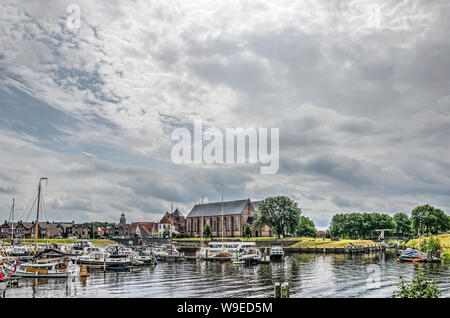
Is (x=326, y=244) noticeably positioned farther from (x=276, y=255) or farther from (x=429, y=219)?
(x=429, y=219)

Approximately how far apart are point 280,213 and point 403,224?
8461 cm

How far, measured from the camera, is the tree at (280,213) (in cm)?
12988

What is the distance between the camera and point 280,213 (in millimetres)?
130625

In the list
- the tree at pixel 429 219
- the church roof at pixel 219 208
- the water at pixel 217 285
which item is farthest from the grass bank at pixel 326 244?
the church roof at pixel 219 208

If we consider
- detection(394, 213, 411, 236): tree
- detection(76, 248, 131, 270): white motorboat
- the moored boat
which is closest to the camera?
detection(76, 248, 131, 270): white motorboat

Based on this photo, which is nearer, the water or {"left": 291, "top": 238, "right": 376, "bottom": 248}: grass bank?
the water

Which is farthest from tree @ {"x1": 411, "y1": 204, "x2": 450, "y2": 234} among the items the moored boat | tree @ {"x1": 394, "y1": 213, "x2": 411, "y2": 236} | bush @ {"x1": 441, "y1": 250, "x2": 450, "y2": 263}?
the moored boat

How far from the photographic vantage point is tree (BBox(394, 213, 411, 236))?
7126 inches

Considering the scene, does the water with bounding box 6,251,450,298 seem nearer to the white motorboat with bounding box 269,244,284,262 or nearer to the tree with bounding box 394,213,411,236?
the white motorboat with bounding box 269,244,284,262

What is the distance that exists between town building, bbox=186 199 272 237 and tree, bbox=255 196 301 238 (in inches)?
868

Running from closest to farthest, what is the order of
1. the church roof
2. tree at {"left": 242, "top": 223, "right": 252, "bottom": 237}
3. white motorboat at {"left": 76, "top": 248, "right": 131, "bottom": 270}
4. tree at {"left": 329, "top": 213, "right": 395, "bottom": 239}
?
white motorboat at {"left": 76, "top": 248, "right": 131, "bottom": 270}
tree at {"left": 242, "top": 223, "right": 252, "bottom": 237}
tree at {"left": 329, "top": 213, "right": 395, "bottom": 239}
the church roof
